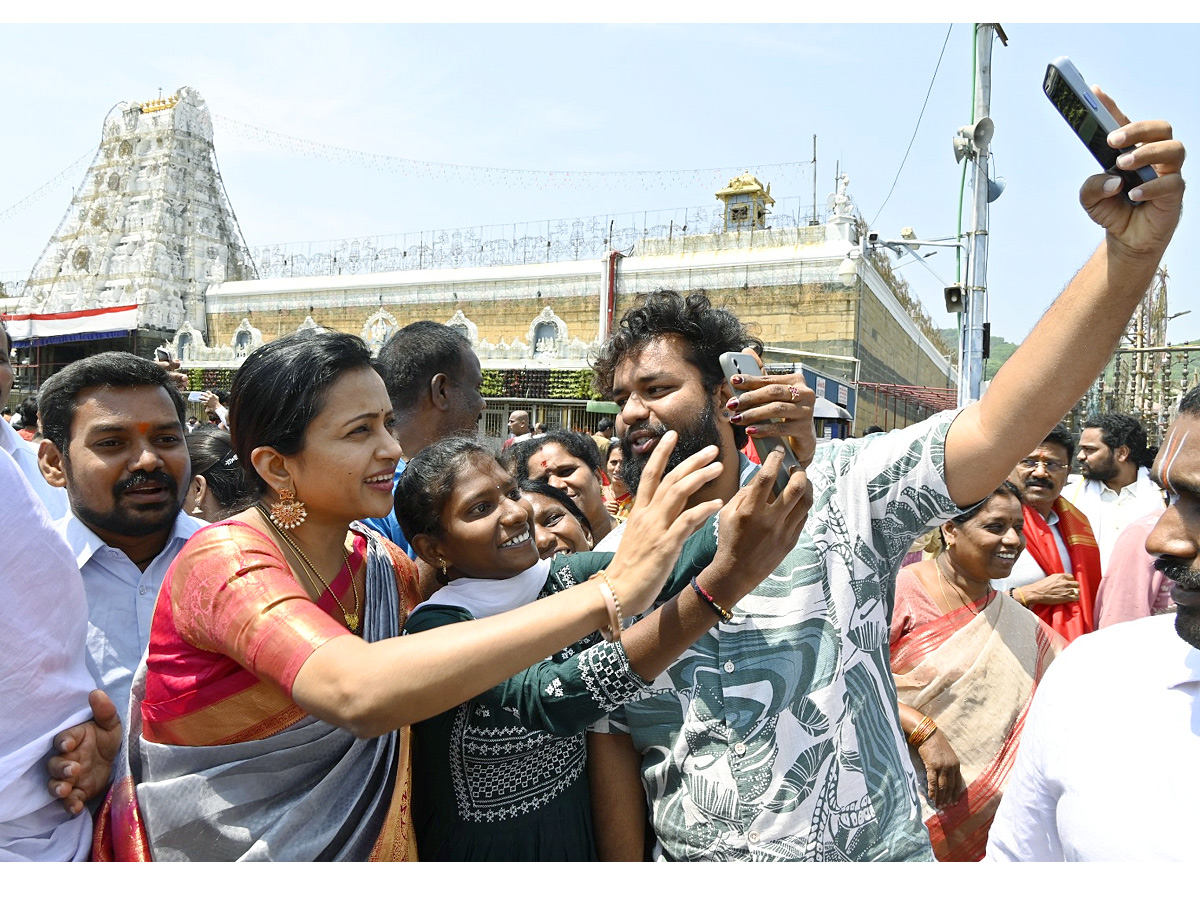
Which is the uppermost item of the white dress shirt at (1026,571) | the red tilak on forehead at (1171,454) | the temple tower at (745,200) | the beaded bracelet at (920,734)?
the temple tower at (745,200)

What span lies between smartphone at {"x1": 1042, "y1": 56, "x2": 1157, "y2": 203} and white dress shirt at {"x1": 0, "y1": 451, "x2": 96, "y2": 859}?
77.2 inches

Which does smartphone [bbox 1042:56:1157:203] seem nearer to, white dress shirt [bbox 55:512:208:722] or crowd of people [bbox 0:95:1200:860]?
crowd of people [bbox 0:95:1200:860]

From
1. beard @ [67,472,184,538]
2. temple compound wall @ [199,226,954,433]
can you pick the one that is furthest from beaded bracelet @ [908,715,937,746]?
temple compound wall @ [199,226,954,433]

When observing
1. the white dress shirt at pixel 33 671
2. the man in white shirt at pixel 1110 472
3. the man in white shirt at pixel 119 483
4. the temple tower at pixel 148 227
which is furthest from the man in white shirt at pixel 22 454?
the temple tower at pixel 148 227

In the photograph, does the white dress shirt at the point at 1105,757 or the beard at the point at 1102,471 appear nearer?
the white dress shirt at the point at 1105,757

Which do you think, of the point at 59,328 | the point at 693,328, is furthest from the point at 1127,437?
the point at 59,328

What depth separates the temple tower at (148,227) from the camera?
3331cm

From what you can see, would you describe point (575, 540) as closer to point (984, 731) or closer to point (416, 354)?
point (416, 354)

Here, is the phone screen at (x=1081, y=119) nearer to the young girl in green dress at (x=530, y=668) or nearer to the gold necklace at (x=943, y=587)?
the young girl in green dress at (x=530, y=668)

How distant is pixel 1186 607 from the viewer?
4.09 ft

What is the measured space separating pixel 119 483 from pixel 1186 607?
8.55 ft

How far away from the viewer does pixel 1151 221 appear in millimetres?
1315

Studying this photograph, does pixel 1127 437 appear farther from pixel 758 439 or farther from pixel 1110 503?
pixel 758 439

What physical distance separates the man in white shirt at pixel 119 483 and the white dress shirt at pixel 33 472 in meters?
0.66
